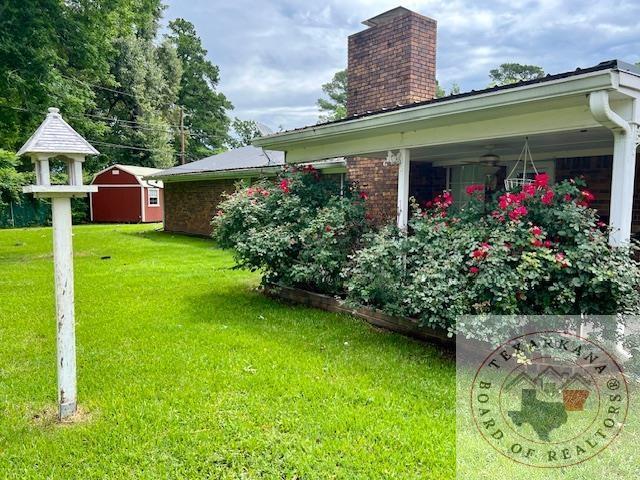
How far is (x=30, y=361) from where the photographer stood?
454 cm

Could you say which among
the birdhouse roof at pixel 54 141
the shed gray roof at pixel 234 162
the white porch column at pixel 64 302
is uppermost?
the shed gray roof at pixel 234 162

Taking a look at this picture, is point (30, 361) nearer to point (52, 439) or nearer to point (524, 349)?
point (52, 439)

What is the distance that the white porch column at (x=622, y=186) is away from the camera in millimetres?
3844

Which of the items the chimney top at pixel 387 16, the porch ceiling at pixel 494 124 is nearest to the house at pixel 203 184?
the chimney top at pixel 387 16

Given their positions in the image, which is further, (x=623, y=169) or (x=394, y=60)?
(x=394, y=60)

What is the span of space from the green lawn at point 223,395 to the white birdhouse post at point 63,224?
0.32 m

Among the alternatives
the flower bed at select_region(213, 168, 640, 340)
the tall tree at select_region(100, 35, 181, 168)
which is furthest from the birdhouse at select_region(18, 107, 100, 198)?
the tall tree at select_region(100, 35, 181, 168)

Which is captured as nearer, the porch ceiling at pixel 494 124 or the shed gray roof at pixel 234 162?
the porch ceiling at pixel 494 124

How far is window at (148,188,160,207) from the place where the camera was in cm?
2688

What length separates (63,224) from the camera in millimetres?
3318

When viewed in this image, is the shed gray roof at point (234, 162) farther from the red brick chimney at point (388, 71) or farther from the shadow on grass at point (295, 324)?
the shadow on grass at point (295, 324)

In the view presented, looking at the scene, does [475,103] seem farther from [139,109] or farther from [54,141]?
[139,109]

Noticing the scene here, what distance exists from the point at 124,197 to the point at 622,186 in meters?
26.5

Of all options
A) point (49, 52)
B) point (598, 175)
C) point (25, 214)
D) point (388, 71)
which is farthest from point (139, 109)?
point (598, 175)
